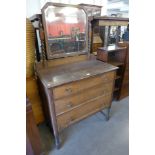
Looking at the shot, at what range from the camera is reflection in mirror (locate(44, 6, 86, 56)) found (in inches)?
54.8

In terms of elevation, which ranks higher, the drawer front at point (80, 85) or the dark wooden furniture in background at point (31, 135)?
the drawer front at point (80, 85)

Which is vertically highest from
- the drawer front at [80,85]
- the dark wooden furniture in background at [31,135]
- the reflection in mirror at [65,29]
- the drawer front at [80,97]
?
Answer: the reflection in mirror at [65,29]

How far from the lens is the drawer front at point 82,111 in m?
1.35

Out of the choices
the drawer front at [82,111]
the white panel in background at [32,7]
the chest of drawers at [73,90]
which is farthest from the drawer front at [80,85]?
the white panel in background at [32,7]

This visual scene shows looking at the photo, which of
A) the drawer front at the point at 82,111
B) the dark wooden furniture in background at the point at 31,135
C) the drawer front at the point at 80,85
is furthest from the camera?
the drawer front at the point at 82,111

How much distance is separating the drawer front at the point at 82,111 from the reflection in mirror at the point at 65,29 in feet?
2.27

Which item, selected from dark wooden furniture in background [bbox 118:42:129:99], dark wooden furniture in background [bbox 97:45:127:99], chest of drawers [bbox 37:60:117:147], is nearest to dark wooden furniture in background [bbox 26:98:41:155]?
chest of drawers [bbox 37:60:117:147]

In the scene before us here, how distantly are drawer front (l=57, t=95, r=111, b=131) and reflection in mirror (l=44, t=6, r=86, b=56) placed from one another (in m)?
0.69

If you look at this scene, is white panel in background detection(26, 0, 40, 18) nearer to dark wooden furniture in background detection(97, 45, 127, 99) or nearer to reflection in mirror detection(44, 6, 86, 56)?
reflection in mirror detection(44, 6, 86, 56)

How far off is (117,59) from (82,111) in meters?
1.16

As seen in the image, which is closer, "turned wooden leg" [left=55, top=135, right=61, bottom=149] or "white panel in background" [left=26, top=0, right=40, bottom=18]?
"turned wooden leg" [left=55, top=135, right=61, bottom=149]

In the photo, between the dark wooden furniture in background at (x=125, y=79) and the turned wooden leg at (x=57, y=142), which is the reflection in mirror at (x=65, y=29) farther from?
the turned wooden leg at (x=57, y=142)
